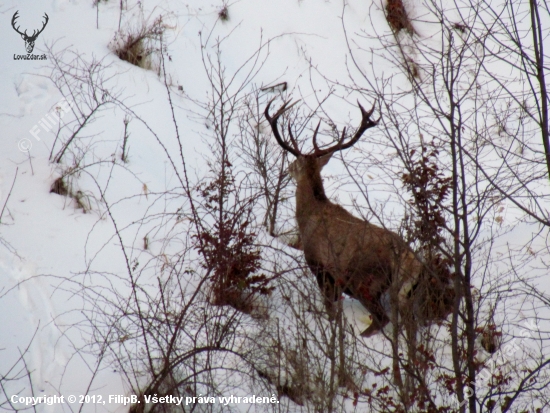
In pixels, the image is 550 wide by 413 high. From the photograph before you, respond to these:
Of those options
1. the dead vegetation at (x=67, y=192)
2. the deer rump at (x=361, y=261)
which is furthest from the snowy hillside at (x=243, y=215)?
the deer rump at (x=361, y=261)

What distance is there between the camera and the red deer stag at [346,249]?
443 centimetres

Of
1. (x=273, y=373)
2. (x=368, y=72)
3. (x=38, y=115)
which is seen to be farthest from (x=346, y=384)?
(x=368, y=72)

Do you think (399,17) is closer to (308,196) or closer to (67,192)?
(308,196)

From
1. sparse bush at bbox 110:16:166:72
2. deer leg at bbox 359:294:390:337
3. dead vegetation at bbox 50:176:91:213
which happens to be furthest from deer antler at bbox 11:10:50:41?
deer leg at bbox 359:294:390:337

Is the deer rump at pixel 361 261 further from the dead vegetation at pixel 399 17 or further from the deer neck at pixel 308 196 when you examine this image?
the dead vegetation at pixel 399 17

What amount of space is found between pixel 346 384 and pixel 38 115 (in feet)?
21.5

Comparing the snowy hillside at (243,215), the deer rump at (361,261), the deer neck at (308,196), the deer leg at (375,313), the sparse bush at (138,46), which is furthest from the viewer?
the sparse bush at (138,46)

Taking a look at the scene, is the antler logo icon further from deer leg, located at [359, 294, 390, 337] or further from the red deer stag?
deer leg, located at [359, 294, 390, 337]

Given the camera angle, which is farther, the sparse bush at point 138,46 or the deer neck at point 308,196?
the sparse bush at point 138,46

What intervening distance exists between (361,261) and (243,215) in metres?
2.24

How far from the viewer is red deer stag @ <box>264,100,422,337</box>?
4.43 m

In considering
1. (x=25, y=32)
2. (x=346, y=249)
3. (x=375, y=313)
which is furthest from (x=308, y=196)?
(x=25, y=32)

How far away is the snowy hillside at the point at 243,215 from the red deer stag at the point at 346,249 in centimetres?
19

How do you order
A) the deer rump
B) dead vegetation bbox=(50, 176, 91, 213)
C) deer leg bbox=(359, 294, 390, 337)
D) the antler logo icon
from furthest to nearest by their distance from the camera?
the antler logo icon
dead vegetation bbox=(50, 176, 91, 213)
deer leg bbox=(359, 294, 390, 337)
the deer rump
